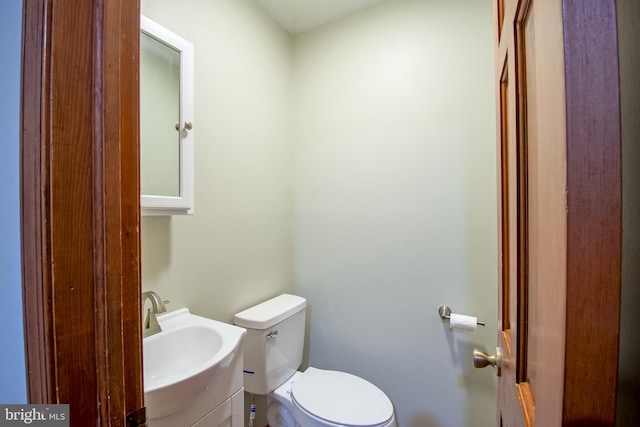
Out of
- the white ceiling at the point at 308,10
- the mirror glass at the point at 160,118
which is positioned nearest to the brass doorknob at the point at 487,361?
the mirror glass at the point at 160,118

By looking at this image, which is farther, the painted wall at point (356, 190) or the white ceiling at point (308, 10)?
the white ceiling at point (308, 10)

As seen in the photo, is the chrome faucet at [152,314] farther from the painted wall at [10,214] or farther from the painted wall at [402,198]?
the painted wall at [402,198]

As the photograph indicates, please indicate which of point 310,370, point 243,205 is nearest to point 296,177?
point 243,205

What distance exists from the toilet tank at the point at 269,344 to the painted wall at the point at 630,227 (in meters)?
1.18

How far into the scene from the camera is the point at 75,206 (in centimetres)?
39

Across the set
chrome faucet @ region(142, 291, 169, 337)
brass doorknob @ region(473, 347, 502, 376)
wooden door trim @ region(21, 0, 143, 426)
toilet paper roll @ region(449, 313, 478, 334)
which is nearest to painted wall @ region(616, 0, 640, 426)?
brass doorknob @ region(473, 347, 502, 376)

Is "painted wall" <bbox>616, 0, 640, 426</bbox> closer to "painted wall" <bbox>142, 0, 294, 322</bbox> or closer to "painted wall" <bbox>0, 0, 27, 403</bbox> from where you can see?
"painted wall" <bbox>0, 0, 27, 403</bbox>

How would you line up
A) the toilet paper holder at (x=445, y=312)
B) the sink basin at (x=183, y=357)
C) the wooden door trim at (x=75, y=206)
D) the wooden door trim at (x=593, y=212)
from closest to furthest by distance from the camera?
1. the wooden door trim at (x=593, y=212)
2. the wooden door trim at (x=75, y=206)
3. the sink basin at (x=183, y=357)
4. the toilet paper holder at (x=445, y=312)

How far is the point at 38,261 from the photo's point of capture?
37cm

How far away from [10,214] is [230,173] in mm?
952

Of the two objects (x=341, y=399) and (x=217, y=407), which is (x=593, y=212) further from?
(x=341, y=399)

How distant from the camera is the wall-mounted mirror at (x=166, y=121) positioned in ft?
3.25

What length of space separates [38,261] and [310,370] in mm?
1440

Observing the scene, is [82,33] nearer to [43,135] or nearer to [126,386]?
[43,135]
